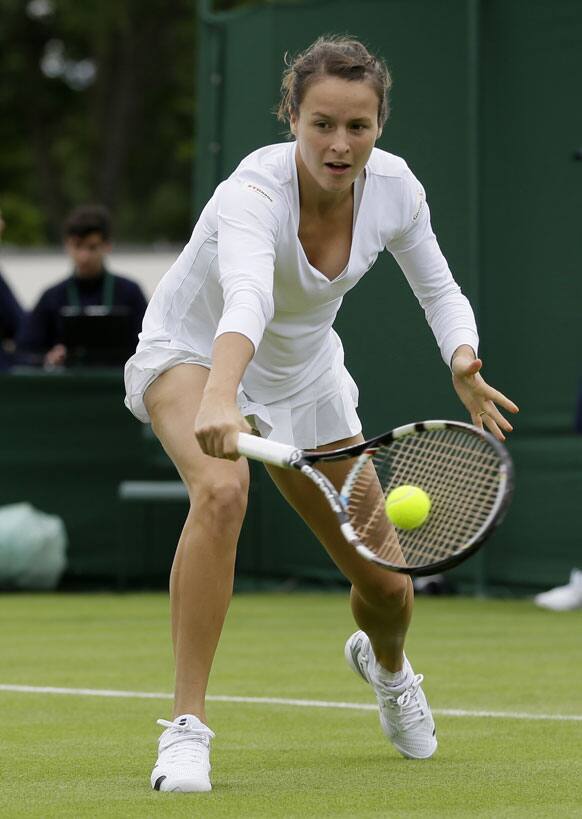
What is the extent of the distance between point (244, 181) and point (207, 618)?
110cm

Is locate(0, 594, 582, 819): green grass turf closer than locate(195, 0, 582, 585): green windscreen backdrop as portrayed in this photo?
Yes

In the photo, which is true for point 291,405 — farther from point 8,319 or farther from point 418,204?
point 8,319

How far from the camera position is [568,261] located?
33.3 ft

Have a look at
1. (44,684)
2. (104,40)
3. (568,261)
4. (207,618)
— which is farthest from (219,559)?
(104,40)

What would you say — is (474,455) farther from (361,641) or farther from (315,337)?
(361,641)

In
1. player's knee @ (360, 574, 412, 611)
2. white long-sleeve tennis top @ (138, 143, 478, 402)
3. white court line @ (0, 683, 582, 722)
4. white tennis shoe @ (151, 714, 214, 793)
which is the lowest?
white court line @ (0, 683, 582, 722)

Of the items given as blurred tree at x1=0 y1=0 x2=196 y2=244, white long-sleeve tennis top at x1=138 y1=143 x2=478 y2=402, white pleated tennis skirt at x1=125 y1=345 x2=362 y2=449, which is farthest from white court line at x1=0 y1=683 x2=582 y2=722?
blurred tree at x1=0 y1=0 x2=196 y2=244

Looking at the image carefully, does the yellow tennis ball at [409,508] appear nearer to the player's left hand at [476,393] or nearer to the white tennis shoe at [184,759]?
the player's left hand at [476,393]

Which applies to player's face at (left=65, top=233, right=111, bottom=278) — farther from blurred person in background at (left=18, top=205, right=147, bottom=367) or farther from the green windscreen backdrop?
the green windscreen backdrop

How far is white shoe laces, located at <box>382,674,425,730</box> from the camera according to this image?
495 cm

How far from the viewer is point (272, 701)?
616cm

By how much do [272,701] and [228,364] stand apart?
2.34 meters

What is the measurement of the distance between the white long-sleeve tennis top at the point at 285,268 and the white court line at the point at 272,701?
1475 mm

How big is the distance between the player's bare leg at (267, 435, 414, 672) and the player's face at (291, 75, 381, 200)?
82 centimetres
